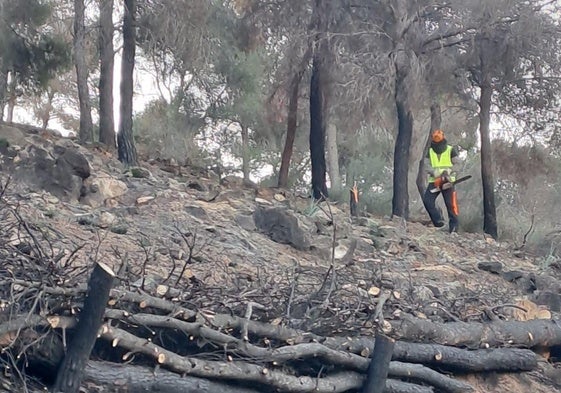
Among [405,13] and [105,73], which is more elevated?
[405,13]

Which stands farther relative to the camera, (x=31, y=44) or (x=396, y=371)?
(x=31, y=44)

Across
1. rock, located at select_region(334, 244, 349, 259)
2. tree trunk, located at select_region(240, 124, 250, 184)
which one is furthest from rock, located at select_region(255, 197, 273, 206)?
tree trunk, located at select_region(240, 124, 250, 184)

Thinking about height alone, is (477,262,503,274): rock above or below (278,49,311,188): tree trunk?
below

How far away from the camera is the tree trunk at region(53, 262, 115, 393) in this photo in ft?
20.8

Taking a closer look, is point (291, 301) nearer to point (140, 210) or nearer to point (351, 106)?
point (140, 210)

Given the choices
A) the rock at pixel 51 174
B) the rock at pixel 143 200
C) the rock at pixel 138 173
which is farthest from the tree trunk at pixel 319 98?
the rock at pixel 51 174

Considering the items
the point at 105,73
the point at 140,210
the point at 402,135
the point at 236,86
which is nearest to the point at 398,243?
the point at 140,210

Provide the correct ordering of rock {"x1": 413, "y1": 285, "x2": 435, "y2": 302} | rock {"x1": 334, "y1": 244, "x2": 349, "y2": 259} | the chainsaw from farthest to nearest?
the chainsaw → rock {"x1": 334, "y1": 244, "x2": 349, "y2": 259} → rock {"x1": 413, "y1": 285, "x2": 435, "y2": 302}

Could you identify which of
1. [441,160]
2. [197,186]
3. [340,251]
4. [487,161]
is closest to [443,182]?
[441,160]

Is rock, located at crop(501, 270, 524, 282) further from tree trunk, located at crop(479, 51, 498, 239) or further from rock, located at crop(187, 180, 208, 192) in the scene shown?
tree trunk, located at crop(479, 51, 498, 239)

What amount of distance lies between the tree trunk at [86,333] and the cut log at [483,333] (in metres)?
2.87

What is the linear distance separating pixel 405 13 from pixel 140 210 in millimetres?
8817

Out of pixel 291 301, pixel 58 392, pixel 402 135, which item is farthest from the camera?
pixel 402 135

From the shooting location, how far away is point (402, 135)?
20.3 meters
